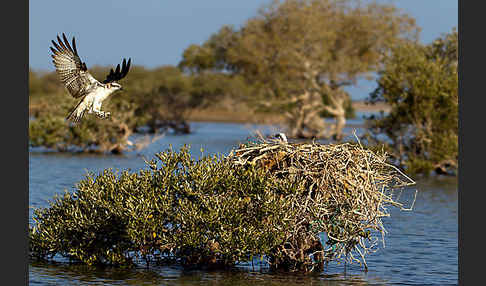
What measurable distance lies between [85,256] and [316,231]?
14.1 feet

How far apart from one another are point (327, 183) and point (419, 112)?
23.4 m

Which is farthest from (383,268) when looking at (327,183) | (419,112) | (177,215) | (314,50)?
(314,50)

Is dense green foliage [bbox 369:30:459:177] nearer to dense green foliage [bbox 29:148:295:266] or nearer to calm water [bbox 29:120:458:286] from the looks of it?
calm water [bbox 29:120:458:286]

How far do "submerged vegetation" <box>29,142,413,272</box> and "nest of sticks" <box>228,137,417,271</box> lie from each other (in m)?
0.02

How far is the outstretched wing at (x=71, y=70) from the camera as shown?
12.4 metres

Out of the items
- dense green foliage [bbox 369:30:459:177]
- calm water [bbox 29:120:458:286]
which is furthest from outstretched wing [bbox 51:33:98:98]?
dense green foliage [bbox 369:30:459:177]

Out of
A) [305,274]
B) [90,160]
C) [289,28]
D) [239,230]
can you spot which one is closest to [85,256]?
[239,230]

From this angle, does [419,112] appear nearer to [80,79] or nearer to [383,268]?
[383,268]

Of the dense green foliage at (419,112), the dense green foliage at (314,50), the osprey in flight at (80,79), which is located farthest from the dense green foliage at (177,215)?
the dense green foliage at (314,50)

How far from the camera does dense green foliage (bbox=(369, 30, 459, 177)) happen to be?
35688 millimetres

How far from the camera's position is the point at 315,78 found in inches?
2562

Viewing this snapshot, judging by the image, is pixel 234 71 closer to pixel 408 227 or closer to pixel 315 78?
pixel 315 78

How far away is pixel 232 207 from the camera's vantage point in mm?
13594

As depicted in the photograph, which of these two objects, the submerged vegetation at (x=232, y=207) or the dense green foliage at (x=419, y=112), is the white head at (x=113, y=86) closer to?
the submerged vegetation at (x=232, y=207)
